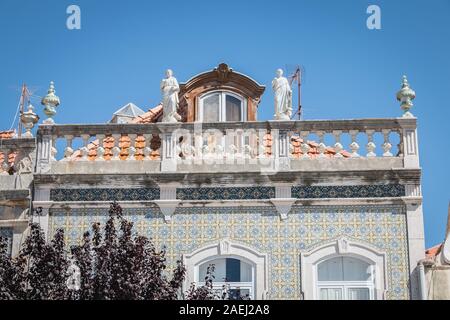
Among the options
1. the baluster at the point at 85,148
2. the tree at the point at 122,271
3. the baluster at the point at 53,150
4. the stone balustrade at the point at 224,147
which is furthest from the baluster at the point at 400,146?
the baluster at the point at 53,150

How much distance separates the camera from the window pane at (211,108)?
22.8 meters

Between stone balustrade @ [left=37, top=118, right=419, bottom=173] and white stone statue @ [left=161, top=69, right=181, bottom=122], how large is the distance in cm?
26

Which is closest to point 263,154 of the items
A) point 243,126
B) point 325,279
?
point 243,126

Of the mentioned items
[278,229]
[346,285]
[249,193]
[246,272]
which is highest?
[249,193]

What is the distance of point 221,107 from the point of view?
2281 centimetres

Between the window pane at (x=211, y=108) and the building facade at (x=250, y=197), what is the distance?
1.35 m

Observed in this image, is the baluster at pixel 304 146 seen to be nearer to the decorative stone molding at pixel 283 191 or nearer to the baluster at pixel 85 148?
the decorative stone molding at pixel 283 191

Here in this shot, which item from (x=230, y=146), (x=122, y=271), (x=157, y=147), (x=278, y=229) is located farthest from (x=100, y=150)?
(x=122, y=271)

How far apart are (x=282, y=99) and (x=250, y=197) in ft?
6.57

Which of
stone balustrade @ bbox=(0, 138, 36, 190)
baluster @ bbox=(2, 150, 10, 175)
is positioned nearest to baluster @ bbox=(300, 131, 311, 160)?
stone balustrade @ bbox=(0, 138, 36, 190)

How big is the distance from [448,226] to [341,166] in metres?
2.11

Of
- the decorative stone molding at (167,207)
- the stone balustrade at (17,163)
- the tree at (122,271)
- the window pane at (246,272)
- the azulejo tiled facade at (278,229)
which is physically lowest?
the tree at (122,271)

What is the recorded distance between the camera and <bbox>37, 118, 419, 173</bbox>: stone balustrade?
21.1 metres

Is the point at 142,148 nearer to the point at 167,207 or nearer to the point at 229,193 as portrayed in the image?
the point at 167,207
